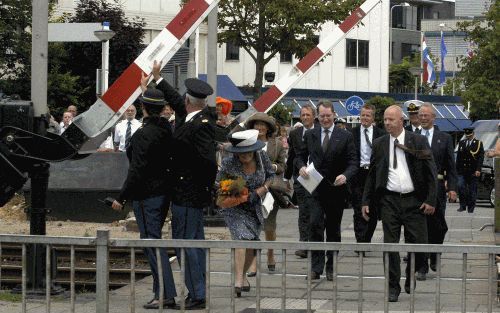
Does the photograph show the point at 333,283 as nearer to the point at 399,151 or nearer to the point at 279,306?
the point at 279,306

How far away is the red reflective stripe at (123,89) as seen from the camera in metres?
10.5

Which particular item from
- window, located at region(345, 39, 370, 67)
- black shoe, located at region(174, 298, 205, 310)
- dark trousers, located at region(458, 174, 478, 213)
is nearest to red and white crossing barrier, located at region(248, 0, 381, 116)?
black shoe, located at region(174, 298, 205, 310)

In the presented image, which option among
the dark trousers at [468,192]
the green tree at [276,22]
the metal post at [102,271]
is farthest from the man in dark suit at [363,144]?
the green tree at [276,22]

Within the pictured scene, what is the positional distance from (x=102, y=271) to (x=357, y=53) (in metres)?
63.0

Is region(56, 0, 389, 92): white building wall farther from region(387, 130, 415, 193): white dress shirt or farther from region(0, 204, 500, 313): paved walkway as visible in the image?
region(0, 204, 500, 313): paved walkway

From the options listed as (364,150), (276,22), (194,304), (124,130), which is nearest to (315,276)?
(194,304)

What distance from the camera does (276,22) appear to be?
141ft

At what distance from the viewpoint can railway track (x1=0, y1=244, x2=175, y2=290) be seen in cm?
845

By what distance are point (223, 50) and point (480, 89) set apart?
17.1m

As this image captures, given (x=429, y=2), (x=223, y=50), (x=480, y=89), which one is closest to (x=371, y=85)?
(x=223, y=50)

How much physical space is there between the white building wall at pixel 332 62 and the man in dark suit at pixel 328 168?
44.3 m

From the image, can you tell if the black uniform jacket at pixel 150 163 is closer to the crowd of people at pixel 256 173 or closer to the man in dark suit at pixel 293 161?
the crowd of people at pixel 256 173

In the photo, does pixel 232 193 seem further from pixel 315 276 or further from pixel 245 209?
pixel 315 276

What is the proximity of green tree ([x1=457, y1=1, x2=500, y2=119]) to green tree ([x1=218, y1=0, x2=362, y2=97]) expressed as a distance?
8741 millimetres
